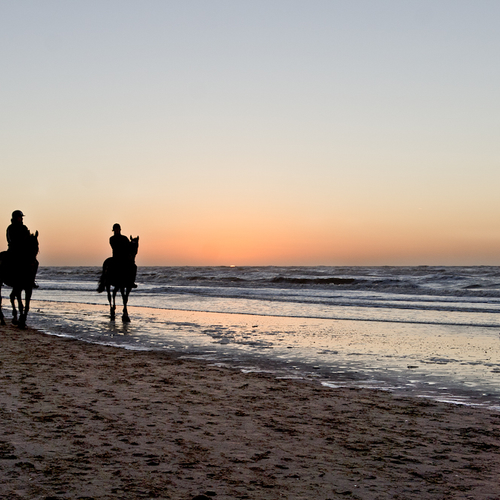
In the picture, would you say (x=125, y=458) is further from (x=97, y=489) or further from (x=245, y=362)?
(x=245, y=362)

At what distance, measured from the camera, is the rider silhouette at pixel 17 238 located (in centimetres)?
1080

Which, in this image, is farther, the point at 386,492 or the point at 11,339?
the point at 11,339

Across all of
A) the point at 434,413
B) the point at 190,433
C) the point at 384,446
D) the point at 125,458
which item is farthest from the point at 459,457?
the point at 125,458

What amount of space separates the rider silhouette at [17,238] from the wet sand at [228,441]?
16.6 feet

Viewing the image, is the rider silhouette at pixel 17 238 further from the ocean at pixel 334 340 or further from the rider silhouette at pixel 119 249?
the rider silhouette at pixel 119 249

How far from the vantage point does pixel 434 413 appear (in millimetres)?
5160

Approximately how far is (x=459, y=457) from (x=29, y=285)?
387 inches

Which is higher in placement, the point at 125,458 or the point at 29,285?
the point at 29,285

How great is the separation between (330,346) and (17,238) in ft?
21.9

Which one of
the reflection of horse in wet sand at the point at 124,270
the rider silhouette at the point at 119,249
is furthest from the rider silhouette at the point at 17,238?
the reflection of horse in wet sand at the point at 124,270

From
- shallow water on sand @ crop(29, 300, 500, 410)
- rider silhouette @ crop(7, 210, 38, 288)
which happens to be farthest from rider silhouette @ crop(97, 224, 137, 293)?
rider silhouette @ crop(7, 210, 38, 288)

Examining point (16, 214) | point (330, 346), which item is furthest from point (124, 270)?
point (330, 346)

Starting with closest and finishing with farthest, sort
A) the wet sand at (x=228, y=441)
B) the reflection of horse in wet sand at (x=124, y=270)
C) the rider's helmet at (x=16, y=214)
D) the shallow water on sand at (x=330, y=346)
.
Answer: the wet sand at (x=228, y=441) < the shallow water on sand at (x=330, y=346) < the rider's helmet at (x=16, y=214) < the reflection of horse in wet sand at (x=124, y=270)

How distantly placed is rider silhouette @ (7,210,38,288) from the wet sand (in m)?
5.04
